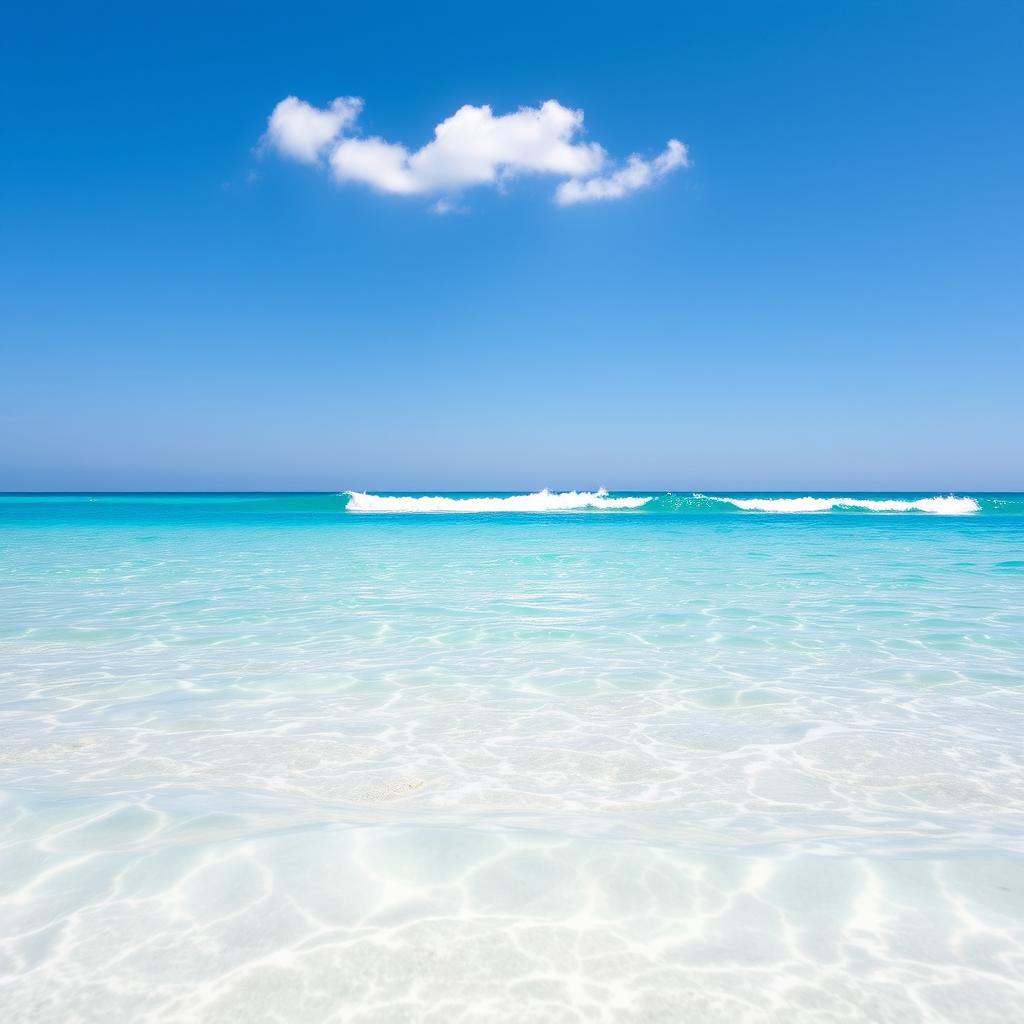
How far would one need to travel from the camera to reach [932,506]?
51.0 meters

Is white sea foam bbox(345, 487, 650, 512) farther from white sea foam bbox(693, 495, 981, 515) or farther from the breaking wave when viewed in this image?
white sea foam bbox(693, 495, 981, 515)

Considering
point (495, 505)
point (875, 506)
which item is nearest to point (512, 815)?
point (495, 505)

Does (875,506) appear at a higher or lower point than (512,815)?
higher

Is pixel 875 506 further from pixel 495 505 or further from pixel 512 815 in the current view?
pixel 512 815

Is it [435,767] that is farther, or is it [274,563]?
[274,563]

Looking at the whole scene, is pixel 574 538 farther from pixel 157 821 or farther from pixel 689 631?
pixel 157 821

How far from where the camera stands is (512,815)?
3.54 metres

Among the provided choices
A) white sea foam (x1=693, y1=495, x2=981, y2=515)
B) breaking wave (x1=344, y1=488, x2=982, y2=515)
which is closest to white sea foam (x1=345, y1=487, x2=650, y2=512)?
breaking wave (x1=344, y1=488, x2=982, y2=515)

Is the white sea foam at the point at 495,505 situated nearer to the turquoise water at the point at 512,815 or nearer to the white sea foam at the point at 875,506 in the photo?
the white sea foam at the point at 875,506

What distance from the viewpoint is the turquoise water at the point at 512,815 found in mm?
2178

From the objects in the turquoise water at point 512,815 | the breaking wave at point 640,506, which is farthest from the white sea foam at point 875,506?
the turquoise water at point 512,815

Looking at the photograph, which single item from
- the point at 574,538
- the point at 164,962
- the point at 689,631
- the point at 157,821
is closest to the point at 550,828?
the point at 164,962

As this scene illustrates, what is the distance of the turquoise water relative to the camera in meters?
2.18

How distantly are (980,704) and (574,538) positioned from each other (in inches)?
763
